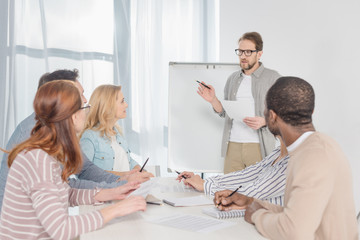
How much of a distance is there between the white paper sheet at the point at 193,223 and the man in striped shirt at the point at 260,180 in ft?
0.96

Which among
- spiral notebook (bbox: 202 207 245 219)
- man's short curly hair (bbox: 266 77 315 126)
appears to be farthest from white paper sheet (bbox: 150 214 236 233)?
man's short curly hair (bbox: 266 77 315 126)

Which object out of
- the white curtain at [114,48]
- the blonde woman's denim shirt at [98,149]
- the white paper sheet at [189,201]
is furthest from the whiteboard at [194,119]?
the white paper sheet at [189,201]

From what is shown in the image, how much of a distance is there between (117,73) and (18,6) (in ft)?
3.71

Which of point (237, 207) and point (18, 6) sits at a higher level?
point (18, 6)

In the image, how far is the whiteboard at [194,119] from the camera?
12.2 ft

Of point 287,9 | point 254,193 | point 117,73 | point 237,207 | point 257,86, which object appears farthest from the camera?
point 117,73

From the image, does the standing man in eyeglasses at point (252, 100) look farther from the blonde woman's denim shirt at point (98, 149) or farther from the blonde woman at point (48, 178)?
the blonde woman at point (48, 178)

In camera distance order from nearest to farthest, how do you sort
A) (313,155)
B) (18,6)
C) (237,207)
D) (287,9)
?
(313,155) < (237,207) < (287,9) < (18,6)

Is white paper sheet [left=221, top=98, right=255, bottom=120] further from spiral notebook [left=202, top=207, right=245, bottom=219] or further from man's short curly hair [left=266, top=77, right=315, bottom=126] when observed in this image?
man's short curly hair [left=266, top=77, right=315, bottom=126]

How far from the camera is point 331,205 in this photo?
127 cm

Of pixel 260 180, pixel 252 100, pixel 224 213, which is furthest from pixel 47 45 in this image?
pixel 224 213

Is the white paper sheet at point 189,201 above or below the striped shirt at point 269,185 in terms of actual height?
below

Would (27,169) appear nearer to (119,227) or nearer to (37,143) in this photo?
(37,143)

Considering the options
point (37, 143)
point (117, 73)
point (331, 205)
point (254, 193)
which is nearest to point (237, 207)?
point (254, 193)
